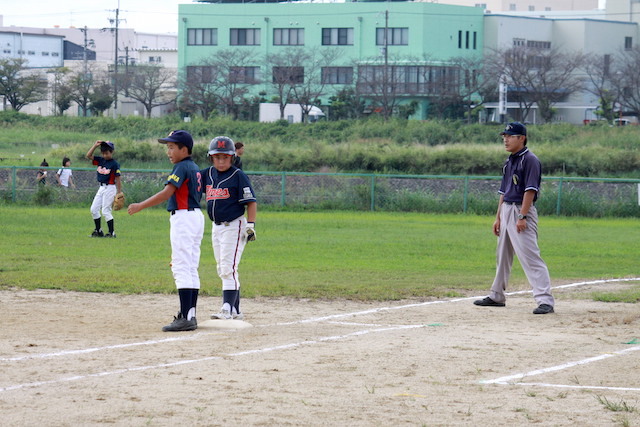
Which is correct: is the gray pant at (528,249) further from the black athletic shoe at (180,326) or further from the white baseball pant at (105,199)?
the white baseball pant at (105,199)

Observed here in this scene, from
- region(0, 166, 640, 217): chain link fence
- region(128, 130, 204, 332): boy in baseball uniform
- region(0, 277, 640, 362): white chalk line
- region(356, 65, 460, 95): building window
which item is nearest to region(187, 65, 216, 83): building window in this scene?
region(356, 65, 460, 95): building window

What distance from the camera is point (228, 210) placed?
9867 mm

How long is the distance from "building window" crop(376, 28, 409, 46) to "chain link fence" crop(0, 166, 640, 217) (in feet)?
163

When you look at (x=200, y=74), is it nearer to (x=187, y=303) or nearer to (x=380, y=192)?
(x=380, y=192)

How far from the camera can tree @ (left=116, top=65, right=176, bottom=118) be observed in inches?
3337

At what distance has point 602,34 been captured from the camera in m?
89.9

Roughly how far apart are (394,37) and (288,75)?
9808 millimetres

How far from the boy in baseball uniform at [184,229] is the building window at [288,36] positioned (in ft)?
252

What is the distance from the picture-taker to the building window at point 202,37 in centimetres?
8694

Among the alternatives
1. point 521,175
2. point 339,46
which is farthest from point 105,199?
point 339,46

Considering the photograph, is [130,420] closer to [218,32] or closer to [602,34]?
[218,32]

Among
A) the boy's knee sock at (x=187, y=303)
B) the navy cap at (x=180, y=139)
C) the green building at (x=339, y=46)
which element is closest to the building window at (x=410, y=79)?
the green building at (x=339, y=46)

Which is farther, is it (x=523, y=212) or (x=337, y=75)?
(x=337, y=75)

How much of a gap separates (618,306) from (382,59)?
7031 cm
